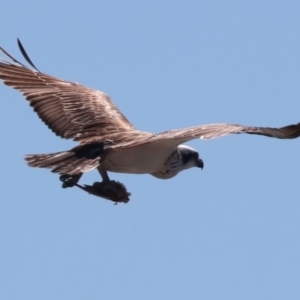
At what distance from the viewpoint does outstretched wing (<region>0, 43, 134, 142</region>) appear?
15.5 m

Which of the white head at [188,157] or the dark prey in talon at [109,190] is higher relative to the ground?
the white head at [188,157]

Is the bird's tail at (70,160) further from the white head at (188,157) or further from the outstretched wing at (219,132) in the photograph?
the white head at (188,157)

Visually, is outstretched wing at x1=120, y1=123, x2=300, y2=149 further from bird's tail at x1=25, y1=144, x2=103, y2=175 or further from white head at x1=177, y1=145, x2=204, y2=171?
white head at x1=177, y1=145, x2=204, y2=171

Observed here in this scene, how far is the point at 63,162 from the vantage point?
1395 cm

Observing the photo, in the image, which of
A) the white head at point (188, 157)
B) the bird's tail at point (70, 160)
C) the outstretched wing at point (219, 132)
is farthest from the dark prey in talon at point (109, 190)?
the outstretched wing at point (219, 132)

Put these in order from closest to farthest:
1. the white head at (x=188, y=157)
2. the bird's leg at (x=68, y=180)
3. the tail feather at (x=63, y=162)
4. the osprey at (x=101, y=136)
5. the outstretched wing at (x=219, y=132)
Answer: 1. the outstretched wing at (x=219, y=132)
2. the osprey at (x=101, y=136)
3. the tail feather at (x=63, y=162)
4. the bird's leg at (x=68, y=180)
5. the white head at (x=188, y=157)

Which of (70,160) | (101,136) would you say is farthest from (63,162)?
(101,136)

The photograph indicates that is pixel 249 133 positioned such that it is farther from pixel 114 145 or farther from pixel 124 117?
pixel 124 117

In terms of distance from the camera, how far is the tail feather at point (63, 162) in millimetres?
13727

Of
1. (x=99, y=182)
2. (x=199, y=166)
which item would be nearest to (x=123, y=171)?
(x=99, y=182)

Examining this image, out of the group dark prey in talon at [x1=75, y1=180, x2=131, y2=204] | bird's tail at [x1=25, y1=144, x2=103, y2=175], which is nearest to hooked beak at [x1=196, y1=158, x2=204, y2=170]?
dark prey in talon at [x1=75, y1=180, x2=131, y2=204]

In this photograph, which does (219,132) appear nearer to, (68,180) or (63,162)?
(63,162)

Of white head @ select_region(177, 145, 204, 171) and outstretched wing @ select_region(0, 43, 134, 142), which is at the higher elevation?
outstretched wing @ select_region(0, 43, 134, 142)

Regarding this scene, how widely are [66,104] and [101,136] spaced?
4.95 ft
